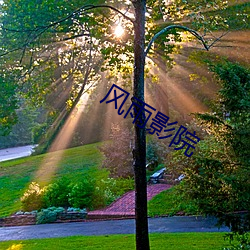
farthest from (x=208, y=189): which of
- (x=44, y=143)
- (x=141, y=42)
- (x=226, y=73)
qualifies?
(x=44, y=143)

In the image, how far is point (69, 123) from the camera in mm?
27547

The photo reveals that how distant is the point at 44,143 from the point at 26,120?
1201 centimetres

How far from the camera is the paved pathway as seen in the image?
9.88 m

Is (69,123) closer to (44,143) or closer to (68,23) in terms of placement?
(44,143)

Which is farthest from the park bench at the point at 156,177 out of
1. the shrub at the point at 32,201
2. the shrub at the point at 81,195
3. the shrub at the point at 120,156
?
the shrub at the point at 32,201

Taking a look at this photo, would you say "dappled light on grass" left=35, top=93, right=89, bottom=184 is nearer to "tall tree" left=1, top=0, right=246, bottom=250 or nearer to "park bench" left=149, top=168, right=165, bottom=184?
"tall tree" left=1, top=0, right=246, bottom=250

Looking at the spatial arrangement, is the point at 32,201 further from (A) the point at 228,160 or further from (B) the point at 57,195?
(A) the point at 228,160

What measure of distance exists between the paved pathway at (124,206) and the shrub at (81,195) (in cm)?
60

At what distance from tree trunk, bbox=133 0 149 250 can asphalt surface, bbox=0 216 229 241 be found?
3264 millimetres

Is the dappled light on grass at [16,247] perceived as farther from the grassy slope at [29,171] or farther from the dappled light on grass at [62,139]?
the dappled light on grass at [62,139]

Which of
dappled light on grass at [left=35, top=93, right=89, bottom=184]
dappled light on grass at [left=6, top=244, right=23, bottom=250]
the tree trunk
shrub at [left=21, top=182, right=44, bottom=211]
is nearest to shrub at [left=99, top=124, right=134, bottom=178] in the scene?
shrub at [left=21, top=182, right=44, bottom=211]

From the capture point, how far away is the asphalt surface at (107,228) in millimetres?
8055

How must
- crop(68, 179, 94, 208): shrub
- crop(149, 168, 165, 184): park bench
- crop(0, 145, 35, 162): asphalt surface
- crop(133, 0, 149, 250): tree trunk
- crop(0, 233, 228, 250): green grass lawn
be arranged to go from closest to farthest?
crop(133, 0, 149, 250): tree trunk < crop(0, 233, 228, 250): green grass lawn < crop(68, 179, 94, 208): shrub < crop(149, 168, 165, 184): park bench < crop(0, 145, 35, 162): asphalt surface

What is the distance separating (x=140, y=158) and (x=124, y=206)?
6.12m
